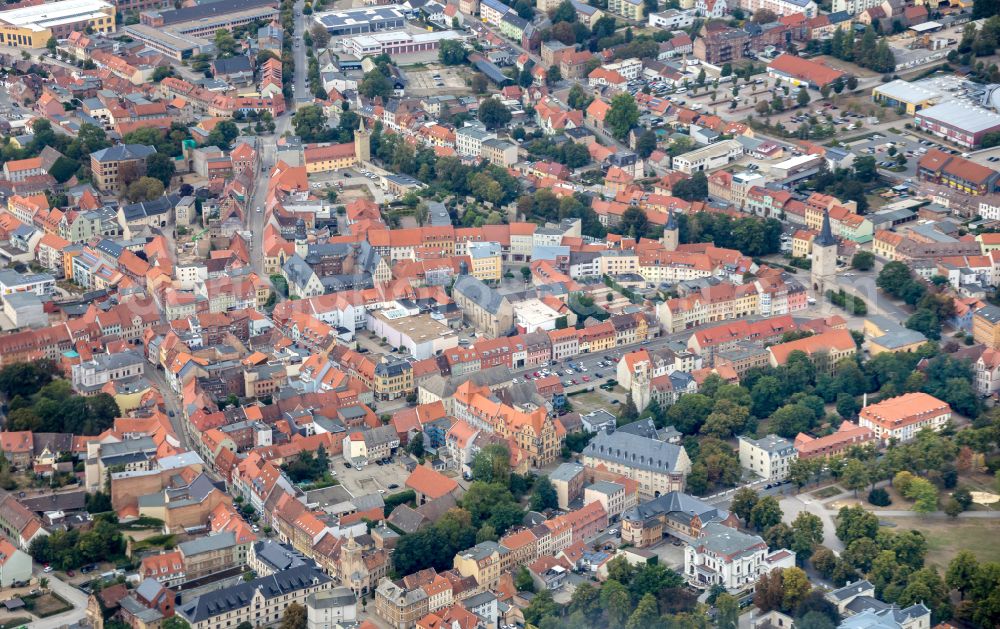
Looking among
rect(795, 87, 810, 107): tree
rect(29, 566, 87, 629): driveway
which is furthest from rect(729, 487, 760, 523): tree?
rect(795, 87, 810, 107): tree

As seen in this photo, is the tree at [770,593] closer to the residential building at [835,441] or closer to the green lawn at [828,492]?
the green lawn at [828,492]

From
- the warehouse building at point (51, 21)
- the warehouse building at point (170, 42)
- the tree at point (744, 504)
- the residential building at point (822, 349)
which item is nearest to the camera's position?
the tree at point (744, 504)

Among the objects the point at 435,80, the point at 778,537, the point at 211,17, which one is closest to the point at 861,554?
the point at 778,537

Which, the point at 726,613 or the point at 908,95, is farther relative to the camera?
the point at 908,95

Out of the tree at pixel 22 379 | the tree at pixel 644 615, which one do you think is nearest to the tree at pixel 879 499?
the tree at pixel 644 615

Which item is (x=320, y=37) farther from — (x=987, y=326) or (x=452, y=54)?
(x=987, y=326)

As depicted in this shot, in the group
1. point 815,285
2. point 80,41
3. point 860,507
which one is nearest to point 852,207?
point 815,285

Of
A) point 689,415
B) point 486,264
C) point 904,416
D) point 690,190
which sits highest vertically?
point 904,416

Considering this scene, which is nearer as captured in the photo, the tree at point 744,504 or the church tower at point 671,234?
the tree at point 744,504
